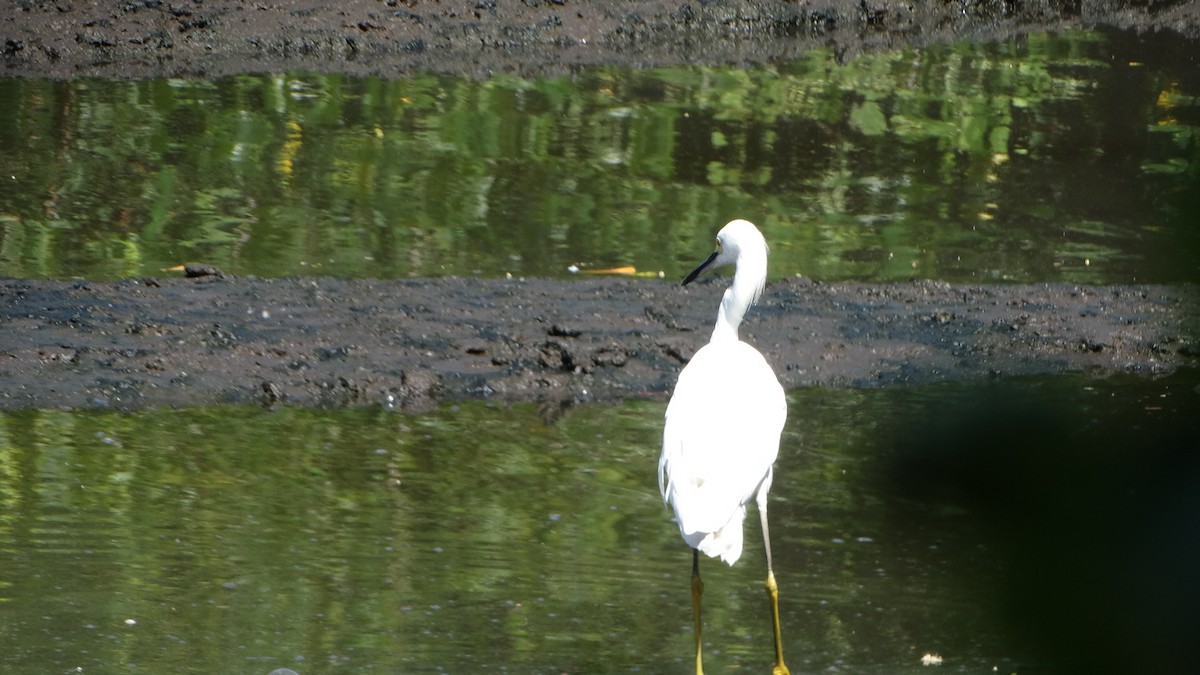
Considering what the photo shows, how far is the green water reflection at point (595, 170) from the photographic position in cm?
750

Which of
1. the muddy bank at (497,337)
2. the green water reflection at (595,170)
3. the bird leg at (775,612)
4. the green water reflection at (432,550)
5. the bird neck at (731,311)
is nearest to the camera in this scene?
the bird leg at (775,612)

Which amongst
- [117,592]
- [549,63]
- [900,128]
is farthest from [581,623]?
[549,63]

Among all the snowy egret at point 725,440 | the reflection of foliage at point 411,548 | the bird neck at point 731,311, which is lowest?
the reflection of foliage at point 411,548

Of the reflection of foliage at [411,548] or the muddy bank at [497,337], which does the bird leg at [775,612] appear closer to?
the reflection of foliage at [411,548]

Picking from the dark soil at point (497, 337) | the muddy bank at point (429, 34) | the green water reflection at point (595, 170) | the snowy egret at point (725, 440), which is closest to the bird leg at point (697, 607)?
the snowy egret at point (725, 440)

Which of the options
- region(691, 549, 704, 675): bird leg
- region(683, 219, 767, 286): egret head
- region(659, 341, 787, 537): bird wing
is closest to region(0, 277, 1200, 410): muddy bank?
region(683, 219, 767, 286): egret head

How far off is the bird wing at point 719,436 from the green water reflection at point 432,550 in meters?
0.36

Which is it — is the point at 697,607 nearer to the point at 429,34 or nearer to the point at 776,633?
the point at 776,633

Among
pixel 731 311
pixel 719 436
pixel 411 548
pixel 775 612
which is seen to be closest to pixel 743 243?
pixel 731 311

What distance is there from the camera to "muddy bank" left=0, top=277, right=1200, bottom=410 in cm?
552

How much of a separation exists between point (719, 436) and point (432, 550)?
101 centimetres

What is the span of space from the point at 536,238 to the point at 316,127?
8.52ft

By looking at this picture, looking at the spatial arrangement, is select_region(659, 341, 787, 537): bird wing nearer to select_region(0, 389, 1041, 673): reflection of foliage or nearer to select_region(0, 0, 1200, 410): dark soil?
select_region(0, 389, 1041, 673): reflection of foliage

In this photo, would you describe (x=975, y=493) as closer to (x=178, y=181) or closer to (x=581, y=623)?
(x=581, y=623)
